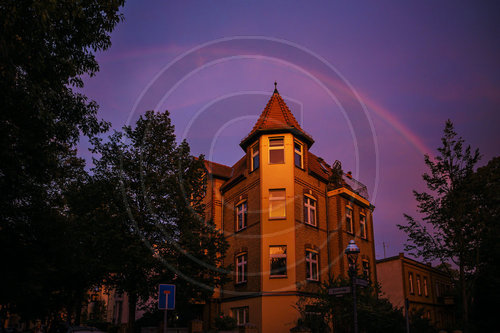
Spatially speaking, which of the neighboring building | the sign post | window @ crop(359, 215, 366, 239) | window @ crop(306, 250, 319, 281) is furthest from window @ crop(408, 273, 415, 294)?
the sign post

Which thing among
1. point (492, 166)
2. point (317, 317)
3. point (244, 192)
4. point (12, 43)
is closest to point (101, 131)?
point (12, 43)

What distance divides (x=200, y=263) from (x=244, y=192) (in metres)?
7.53

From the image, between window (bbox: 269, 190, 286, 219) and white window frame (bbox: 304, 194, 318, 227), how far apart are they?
191 cm

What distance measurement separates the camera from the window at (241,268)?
25.7 meters

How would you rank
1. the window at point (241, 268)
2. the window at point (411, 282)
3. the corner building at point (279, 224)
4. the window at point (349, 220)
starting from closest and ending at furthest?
the corner building at point (279, 224), the window at point (241, 268), the window at point (349, 220), the window at point (411, 282)

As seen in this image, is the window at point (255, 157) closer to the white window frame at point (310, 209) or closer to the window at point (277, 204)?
the window at point (277, 204)

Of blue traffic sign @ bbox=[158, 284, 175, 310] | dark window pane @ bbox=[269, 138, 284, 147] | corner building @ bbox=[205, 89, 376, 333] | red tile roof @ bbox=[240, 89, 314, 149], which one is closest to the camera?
blue traffic sign @ bbox=[158, 284, 175, 310]

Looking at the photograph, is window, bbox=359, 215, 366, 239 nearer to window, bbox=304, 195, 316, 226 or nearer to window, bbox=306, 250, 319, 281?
window, bbox=304, 195, 316, 226

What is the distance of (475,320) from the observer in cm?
3403

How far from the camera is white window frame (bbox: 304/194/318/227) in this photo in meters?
26.0

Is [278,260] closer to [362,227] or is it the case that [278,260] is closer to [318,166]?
[318,166]

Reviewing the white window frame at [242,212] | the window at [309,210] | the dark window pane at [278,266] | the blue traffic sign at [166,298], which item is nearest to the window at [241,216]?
the white window frame at [242,212]

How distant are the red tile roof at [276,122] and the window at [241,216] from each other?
4220mm

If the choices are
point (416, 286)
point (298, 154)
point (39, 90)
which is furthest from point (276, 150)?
point (416, 286)
